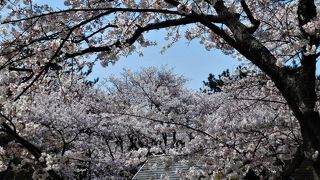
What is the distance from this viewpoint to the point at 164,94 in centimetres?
2555

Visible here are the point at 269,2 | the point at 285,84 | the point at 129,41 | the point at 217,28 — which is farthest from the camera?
the point at 269,2

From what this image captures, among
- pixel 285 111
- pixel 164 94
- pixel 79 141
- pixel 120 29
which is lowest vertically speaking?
pixel 285 111

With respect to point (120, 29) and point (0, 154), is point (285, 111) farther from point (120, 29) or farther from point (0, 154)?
point (0, 154)

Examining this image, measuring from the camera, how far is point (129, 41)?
4.83 m

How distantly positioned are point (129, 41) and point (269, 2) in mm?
2202

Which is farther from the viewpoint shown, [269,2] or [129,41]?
[269,2]

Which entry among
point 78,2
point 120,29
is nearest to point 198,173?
point 120,29

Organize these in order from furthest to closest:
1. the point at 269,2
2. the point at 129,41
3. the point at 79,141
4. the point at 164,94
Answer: the point at 164,94 < the point at 79,141 < the point at 269,2 < the point at 129,41

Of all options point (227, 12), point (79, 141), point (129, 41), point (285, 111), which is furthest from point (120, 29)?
point (79, 141)

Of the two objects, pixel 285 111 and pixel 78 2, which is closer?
pixel 78 2

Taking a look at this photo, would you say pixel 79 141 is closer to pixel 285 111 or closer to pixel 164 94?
pixel 164 94

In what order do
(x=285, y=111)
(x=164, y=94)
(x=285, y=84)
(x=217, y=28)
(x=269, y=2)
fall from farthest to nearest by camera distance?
(x=164, y=94) < (x=285, y=111) < (x=269, y=2) < (x=217, y=28) < (x=285, y=84)

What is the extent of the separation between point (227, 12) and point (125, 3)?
5.70ft

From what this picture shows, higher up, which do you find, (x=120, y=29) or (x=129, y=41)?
(x=120, y=29)
